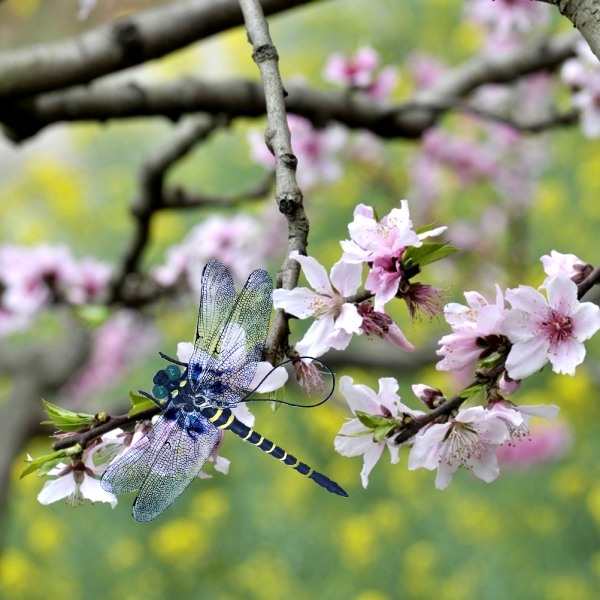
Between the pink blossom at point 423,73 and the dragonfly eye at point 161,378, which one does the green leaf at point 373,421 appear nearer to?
the dragonfly eye at point 161,378

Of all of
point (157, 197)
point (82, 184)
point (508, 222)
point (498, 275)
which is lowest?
point (82, 184)

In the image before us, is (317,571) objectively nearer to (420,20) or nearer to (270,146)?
(270,146)

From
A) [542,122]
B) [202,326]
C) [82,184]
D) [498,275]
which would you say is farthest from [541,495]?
[82,184]

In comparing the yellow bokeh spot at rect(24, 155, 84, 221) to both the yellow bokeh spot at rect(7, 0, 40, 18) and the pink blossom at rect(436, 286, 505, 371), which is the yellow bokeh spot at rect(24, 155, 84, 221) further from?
the pink blossom at rect(436, 286, 505, 371)

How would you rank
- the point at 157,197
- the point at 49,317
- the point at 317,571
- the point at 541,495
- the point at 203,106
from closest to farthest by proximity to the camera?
the point at 203,106 < the point at 157,197 < the point at 317,571 < the point at 541,495 < the point at 49,317

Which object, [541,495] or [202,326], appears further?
[541,495]

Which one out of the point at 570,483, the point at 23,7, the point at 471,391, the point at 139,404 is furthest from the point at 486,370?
the point at 23,7

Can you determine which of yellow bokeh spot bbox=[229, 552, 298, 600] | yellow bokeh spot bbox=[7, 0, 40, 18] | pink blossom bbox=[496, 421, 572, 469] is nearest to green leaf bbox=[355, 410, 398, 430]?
yellow bokeh spot bbox=[229, 552, 298, 600]
